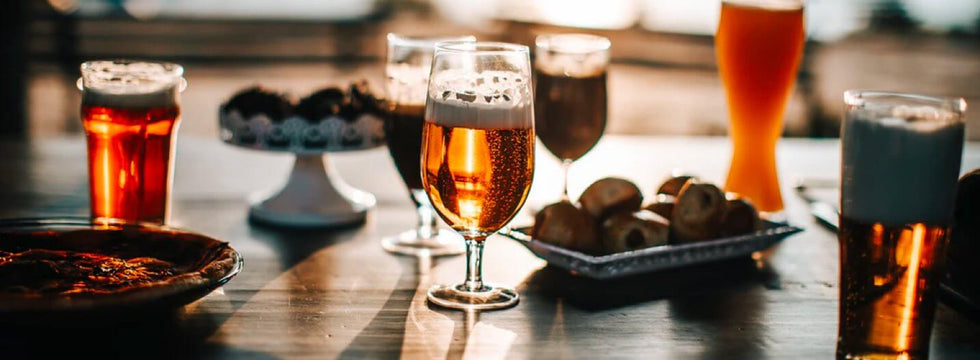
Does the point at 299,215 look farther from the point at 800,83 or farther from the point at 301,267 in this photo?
the point at 800,83

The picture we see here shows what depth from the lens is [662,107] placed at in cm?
840

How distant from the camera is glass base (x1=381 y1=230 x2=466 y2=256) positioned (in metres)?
1.57

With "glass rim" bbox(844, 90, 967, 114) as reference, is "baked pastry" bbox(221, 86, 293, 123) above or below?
below

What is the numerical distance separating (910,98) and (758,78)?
83cm

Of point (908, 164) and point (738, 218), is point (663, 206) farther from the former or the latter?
point (908, 164)

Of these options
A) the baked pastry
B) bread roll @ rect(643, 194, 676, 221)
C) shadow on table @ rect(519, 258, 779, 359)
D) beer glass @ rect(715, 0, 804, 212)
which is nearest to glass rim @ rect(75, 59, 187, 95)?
the baked pastry

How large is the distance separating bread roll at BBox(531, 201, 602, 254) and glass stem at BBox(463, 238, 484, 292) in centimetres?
14

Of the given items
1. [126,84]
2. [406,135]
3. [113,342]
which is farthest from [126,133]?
[113,342]

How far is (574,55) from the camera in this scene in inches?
69.1

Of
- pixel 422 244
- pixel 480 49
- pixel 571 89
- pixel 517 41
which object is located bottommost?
pixel 517 41

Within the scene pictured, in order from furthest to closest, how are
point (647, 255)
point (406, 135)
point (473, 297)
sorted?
1. point (406, 135)
2. point (647, 255)
3. point (473, 297)

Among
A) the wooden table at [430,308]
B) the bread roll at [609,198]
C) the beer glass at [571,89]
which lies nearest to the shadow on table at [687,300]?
the wooden table at [430,308]

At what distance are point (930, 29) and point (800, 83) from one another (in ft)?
13.0

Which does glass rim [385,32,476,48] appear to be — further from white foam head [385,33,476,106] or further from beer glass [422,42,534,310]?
beer glass [422,42,534,310]
